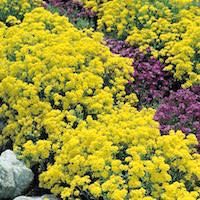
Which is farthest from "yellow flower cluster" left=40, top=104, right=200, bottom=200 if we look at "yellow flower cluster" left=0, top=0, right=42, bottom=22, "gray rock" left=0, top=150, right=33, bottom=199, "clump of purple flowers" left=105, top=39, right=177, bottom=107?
"yellow flower cluster" left=0, top=0, right=42, bottom=22

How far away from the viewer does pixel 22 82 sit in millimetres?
6508

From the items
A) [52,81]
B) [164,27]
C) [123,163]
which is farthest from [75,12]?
[123,163]

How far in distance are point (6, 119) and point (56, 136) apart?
109cm

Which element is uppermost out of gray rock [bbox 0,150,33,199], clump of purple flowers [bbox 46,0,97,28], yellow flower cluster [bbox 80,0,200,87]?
yellow flower cluster [bbox 80,0,200,87]

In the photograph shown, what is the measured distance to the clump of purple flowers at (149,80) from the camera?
704 cm

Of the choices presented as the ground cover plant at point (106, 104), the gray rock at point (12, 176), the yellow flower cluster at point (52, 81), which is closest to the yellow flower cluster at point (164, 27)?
the ground cover plant at point (106, 104)

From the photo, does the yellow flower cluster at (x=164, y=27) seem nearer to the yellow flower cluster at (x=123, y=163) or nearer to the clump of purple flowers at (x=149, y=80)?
the clump of purple flowers at (x=149, y=80)

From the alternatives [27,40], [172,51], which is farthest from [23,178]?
[172,51]

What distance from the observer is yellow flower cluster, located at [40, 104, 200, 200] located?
16.5 feet

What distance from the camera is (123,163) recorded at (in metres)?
5.65

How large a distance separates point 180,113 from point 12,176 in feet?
6.88

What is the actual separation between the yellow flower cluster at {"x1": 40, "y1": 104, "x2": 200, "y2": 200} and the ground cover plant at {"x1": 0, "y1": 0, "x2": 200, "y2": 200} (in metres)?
0.01

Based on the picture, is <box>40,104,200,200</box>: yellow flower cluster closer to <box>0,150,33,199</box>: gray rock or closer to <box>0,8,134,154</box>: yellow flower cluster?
<box>0,150,33,199</box>: gray rock

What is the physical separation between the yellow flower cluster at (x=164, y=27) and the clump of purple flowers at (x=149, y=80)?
Answer: 0.42ft
